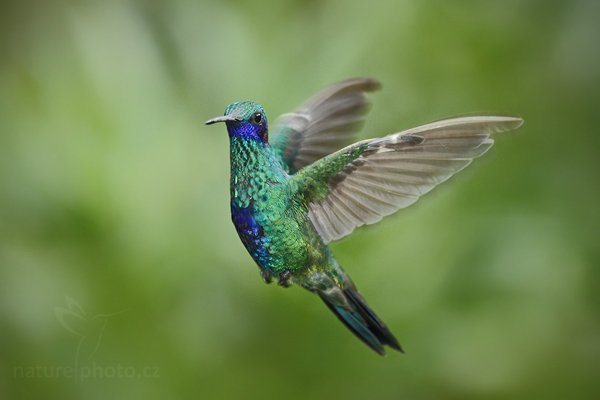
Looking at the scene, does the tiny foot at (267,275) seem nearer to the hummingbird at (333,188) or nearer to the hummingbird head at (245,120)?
the hummingbird at (333,188)

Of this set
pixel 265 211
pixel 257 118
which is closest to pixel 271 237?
pixel 265 211

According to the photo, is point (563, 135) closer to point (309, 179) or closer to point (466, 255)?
point (466, 255)

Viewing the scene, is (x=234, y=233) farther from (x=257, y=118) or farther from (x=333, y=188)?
(x=257, y=118)

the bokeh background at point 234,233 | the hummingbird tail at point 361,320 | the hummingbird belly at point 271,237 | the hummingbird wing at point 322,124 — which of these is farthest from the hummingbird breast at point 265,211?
the bokeh background at point 234,233

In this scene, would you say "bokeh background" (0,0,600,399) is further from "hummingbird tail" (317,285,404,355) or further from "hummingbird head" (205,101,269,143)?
"hummingbird head" (205,101,269,143)

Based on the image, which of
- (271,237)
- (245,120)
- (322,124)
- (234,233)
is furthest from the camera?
(234,233)

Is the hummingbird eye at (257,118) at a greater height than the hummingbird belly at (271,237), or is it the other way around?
the hummingbird eye at (257,118)

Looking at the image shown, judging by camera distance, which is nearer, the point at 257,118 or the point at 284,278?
the point at 257,118

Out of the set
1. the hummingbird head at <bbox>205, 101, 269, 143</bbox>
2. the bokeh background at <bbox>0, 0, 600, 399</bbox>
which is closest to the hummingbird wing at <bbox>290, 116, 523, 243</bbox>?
the hummingbird head at <bbox>205, 101, 269, 143</bbox>
